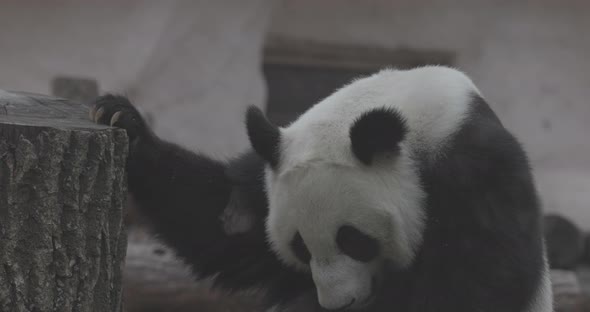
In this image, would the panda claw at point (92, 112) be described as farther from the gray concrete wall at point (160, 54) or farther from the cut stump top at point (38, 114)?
the gray concrete wall at point (160, 54)

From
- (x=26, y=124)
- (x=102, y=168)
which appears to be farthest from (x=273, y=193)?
(x=26, y=124)

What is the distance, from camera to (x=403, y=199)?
314cm

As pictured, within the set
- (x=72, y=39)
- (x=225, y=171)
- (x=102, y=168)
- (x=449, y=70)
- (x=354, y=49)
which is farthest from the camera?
(x=354, y=49)

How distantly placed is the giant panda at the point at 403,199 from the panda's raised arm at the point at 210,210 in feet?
0.69

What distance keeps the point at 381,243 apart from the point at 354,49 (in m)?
5.01

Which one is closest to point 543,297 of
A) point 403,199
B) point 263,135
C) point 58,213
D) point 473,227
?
point 473,227

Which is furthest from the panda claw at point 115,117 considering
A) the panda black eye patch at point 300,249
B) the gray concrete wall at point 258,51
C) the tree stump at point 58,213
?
the gray concrete wall at point 258,51

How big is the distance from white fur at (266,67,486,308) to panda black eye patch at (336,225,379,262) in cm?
2

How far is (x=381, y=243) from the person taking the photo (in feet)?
10.5

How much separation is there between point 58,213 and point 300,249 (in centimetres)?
96

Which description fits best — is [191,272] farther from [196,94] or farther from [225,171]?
[196,94]

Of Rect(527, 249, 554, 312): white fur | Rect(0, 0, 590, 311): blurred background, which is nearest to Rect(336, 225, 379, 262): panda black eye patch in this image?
Rect(527, 249, 554, 312): white fur

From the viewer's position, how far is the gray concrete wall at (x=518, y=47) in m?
8.00

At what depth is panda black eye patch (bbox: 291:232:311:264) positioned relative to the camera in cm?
325
